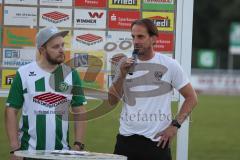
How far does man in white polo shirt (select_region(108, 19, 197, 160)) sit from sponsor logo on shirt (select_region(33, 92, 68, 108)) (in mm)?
541

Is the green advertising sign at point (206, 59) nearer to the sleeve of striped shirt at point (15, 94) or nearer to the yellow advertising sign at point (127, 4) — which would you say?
the yellow advertising sign at point (127, 4)

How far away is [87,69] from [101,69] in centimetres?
17

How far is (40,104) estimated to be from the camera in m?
7.08

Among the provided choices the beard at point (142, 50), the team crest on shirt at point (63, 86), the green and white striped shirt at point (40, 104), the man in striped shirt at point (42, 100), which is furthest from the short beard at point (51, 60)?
the beard at point (142, 50)

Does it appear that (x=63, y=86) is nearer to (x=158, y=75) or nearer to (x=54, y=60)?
(x=54, y=60)

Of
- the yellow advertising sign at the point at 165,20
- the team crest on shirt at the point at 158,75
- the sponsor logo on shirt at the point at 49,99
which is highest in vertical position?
the yellow advertising sign at the point at 165,20

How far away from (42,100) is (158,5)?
3003mm

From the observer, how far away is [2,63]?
9.59m

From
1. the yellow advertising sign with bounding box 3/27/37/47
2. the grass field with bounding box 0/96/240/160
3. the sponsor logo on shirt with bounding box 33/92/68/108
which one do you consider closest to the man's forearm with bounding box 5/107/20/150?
the sponsor logo on shirt with bounding box 33/92/68/108

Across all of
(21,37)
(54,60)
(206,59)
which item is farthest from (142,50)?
Result: (206,59)

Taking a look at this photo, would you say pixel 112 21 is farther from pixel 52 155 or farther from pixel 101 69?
pixel 52 155

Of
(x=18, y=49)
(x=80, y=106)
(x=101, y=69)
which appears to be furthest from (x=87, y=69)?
(x=80, y=106)

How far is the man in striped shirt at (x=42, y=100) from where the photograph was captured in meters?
7.03

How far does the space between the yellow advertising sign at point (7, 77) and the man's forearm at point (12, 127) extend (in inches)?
96.5
